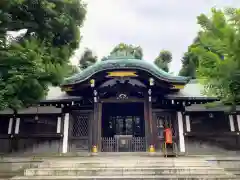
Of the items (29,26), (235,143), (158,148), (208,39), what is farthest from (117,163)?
(235,143)

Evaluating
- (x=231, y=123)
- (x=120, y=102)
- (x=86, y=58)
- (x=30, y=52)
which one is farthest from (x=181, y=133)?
(x=86, y=58)

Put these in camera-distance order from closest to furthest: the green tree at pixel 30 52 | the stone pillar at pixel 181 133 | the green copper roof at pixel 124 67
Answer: the green tree at pixel 30 52 → the green copper roof at pixel 124 67 → the stone pillar at pixel 181 133

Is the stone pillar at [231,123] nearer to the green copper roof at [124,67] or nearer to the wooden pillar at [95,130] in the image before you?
the green copper roof at [124,67]

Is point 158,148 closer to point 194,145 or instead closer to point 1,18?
point 194,145

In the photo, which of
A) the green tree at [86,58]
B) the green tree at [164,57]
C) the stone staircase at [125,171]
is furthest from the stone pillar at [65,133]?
the green tree at [164,57]

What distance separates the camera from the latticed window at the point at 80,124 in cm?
1339

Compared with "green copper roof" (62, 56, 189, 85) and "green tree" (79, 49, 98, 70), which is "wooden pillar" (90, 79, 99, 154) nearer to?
"green copper roof" (62, 56, 189, 85)

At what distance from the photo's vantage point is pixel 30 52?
27.1 feet

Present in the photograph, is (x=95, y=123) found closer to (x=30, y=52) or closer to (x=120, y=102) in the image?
(x=120, y=102)

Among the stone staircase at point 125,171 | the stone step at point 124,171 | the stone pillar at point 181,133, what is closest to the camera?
the stone staircase at point 125,171

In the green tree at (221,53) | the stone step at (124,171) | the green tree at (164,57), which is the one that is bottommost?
the stone step at (124,171)

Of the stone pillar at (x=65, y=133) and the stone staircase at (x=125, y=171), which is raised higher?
the stone pillar at (x=65, y=133)

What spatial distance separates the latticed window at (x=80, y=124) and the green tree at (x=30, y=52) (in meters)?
3.73

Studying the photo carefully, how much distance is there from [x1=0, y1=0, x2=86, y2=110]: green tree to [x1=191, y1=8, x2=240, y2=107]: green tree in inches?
223
